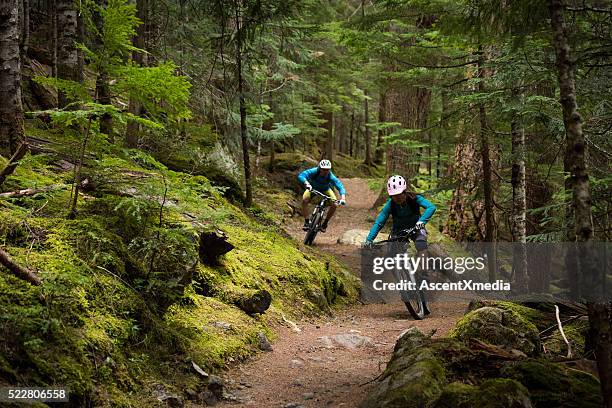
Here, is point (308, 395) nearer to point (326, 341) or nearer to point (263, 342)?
point (263, 342)

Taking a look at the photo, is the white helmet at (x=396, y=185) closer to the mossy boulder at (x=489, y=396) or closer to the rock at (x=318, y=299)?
the rock at (x=318, y=299)

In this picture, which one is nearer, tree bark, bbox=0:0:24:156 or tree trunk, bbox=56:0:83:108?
tree bark, bbox=0:0:24:156

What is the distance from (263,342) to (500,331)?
296 cm

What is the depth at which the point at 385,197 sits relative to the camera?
67.4 feet

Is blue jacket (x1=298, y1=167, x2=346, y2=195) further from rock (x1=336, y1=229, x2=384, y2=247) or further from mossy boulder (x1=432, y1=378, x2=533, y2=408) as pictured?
mossy boulder (x1=432, y1=378, x2=533, y2=408)

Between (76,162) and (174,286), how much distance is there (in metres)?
1.72

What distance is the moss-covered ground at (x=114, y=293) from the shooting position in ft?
11.8

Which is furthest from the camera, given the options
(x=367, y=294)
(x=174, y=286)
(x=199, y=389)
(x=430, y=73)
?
(x=367, y=294)

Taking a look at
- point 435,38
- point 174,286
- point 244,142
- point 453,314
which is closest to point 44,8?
point 244,142

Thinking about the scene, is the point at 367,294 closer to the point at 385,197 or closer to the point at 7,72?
the point at 7,72

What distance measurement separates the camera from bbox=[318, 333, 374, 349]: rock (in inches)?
267

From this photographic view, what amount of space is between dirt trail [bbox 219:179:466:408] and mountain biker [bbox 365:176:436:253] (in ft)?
4.97

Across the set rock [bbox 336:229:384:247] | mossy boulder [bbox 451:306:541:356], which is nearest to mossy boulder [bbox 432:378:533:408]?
mossy boulder [bbox 451:306:541:356]

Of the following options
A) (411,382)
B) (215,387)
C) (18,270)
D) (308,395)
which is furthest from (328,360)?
(18,270)
